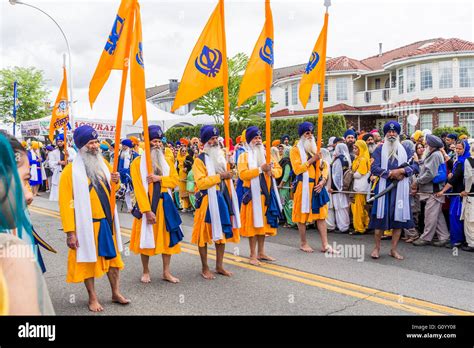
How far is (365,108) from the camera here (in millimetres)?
34812

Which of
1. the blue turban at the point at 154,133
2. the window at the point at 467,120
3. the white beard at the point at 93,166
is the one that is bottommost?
the white beard at the point at 93,166

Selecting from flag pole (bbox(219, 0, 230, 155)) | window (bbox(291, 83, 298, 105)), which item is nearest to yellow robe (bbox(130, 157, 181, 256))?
flag pole (bbox(219, 0, 230, 155))

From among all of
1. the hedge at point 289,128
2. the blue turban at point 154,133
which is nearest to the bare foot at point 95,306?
the blue turban at point 154,133

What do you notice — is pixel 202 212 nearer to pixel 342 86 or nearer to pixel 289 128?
pixel 289 128

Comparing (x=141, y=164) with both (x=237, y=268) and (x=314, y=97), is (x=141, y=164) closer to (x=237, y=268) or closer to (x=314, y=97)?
(x=237, y=268)

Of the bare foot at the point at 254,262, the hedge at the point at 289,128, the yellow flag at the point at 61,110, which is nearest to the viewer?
the bare foot at the point at 254,262

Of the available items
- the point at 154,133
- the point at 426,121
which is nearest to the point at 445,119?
the point at 426,121

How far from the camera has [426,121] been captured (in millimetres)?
30938

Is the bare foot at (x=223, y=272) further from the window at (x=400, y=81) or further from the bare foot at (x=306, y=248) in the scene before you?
the window at (x=400, y=81)

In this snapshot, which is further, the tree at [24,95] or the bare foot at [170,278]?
the tree at [24,95]

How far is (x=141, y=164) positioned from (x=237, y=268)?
206 centimetres

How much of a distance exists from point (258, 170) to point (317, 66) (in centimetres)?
222

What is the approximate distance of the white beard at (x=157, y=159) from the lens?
632 cm

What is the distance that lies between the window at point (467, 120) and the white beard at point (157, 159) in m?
28.1
